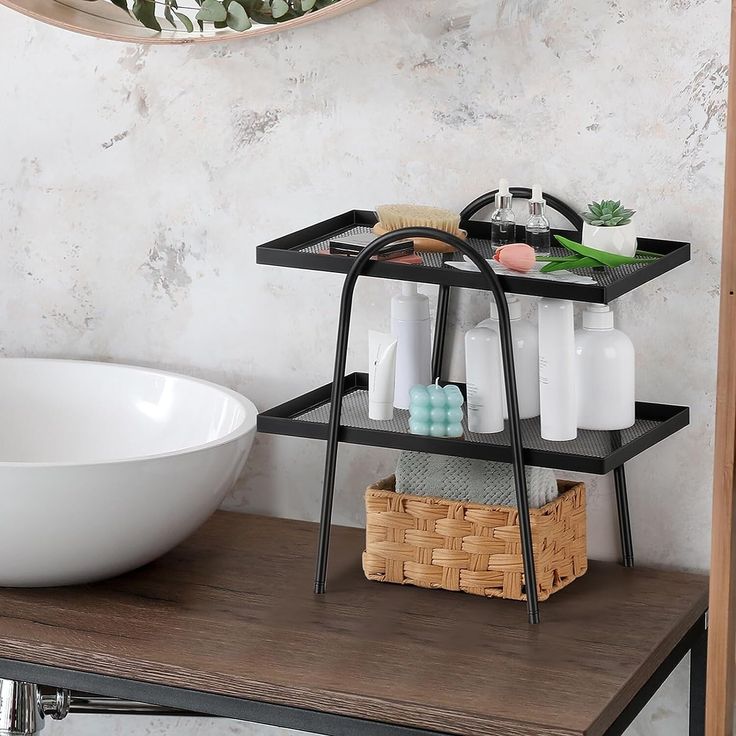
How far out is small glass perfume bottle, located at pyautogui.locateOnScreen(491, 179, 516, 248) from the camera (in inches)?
55.8

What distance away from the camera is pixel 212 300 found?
1.72m

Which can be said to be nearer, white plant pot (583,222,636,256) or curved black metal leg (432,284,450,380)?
white plant pot (583,222,636,256)

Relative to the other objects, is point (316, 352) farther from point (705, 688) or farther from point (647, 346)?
point (705, 688)

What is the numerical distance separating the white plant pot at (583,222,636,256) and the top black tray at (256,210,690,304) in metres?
0.02

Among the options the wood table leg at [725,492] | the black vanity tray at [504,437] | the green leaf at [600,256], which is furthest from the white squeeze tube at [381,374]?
the wood table leg at [725,492]

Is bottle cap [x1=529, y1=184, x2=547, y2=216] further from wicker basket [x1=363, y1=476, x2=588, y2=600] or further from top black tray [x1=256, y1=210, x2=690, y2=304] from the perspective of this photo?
wicker basket [x1=363, y1=476, x2=588, y2=600]

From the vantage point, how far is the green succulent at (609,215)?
4.51ft

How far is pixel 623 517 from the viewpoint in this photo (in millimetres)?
1519

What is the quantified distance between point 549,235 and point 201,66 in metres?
0.56

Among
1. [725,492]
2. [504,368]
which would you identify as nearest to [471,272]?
[504,368]

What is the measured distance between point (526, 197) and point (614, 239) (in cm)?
17

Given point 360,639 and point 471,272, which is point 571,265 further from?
point 360,639

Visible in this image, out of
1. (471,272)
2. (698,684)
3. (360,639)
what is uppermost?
(471,272)

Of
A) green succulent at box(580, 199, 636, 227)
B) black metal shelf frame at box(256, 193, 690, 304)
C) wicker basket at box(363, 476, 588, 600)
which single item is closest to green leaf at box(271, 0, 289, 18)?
black metal shelf frame at box(256, 193, 690, 304)
